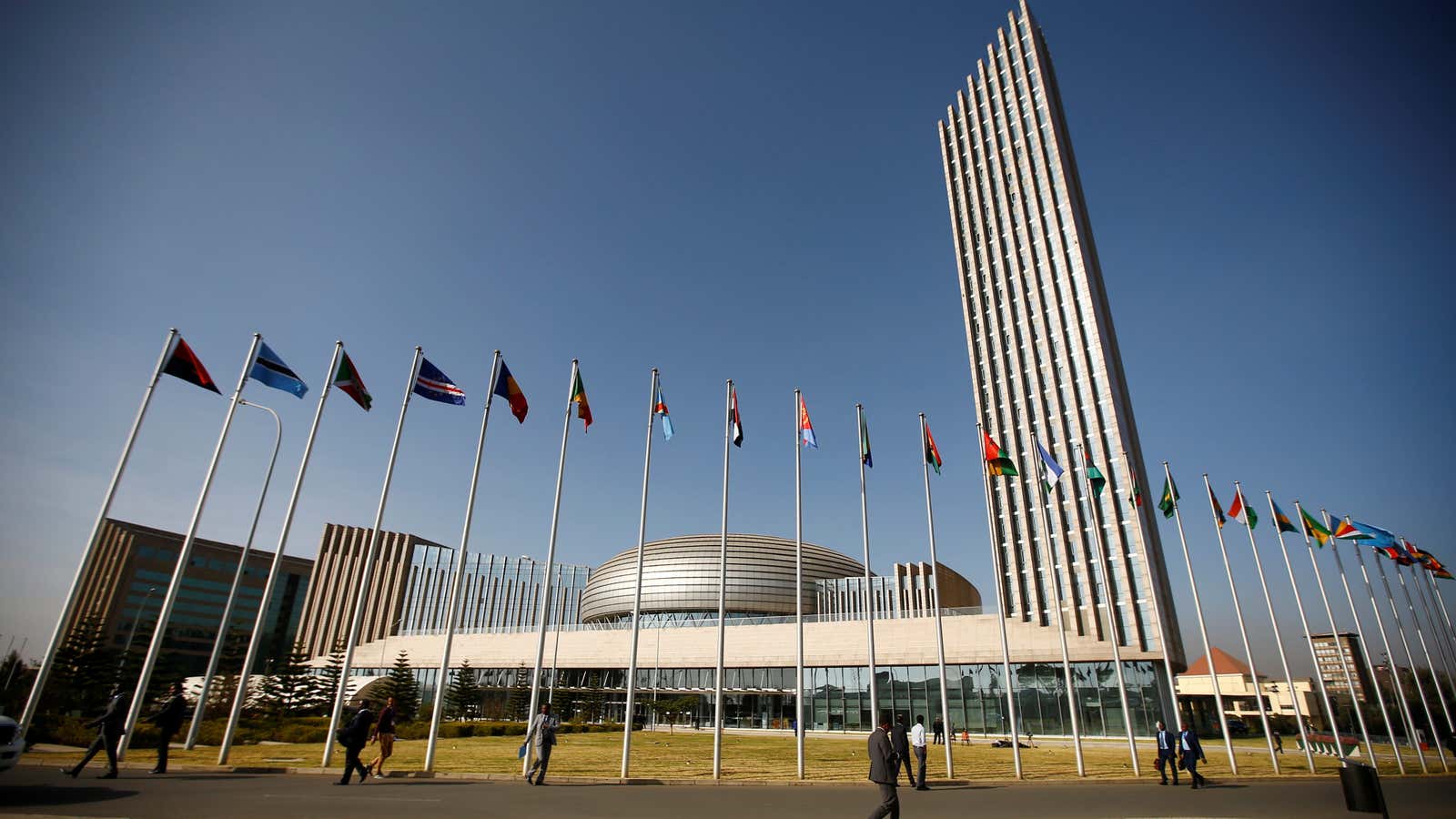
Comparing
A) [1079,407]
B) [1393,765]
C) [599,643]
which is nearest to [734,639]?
[599,643]

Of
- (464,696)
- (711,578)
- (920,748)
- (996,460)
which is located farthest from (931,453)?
(711,578)

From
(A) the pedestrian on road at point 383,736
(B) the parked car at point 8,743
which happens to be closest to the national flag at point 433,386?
(A) the pedestrian on road at point 383,736

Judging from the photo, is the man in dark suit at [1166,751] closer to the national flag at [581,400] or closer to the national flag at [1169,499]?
the national flag at [1169,499]

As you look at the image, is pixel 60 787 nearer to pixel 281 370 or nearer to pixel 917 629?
pixel 281 370

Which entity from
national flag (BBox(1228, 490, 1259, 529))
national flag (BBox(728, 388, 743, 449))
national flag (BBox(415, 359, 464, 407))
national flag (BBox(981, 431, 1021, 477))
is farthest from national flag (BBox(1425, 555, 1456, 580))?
national flag (BBox(415, 359, 464, 407))

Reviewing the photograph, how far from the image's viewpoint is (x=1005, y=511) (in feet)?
Answer: 170

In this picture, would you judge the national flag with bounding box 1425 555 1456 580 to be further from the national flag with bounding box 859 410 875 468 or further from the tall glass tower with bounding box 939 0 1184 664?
the national flag with bounding box 859 410 875 468

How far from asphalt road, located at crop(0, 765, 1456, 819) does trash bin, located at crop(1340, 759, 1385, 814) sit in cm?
157

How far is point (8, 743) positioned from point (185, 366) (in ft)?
33.9

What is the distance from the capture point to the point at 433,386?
22391 mm

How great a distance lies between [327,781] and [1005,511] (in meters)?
47.2

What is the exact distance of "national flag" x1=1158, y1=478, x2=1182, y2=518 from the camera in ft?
95.7

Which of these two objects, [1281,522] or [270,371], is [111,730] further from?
[1281,522]

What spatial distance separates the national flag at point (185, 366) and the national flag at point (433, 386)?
19.3 ft
